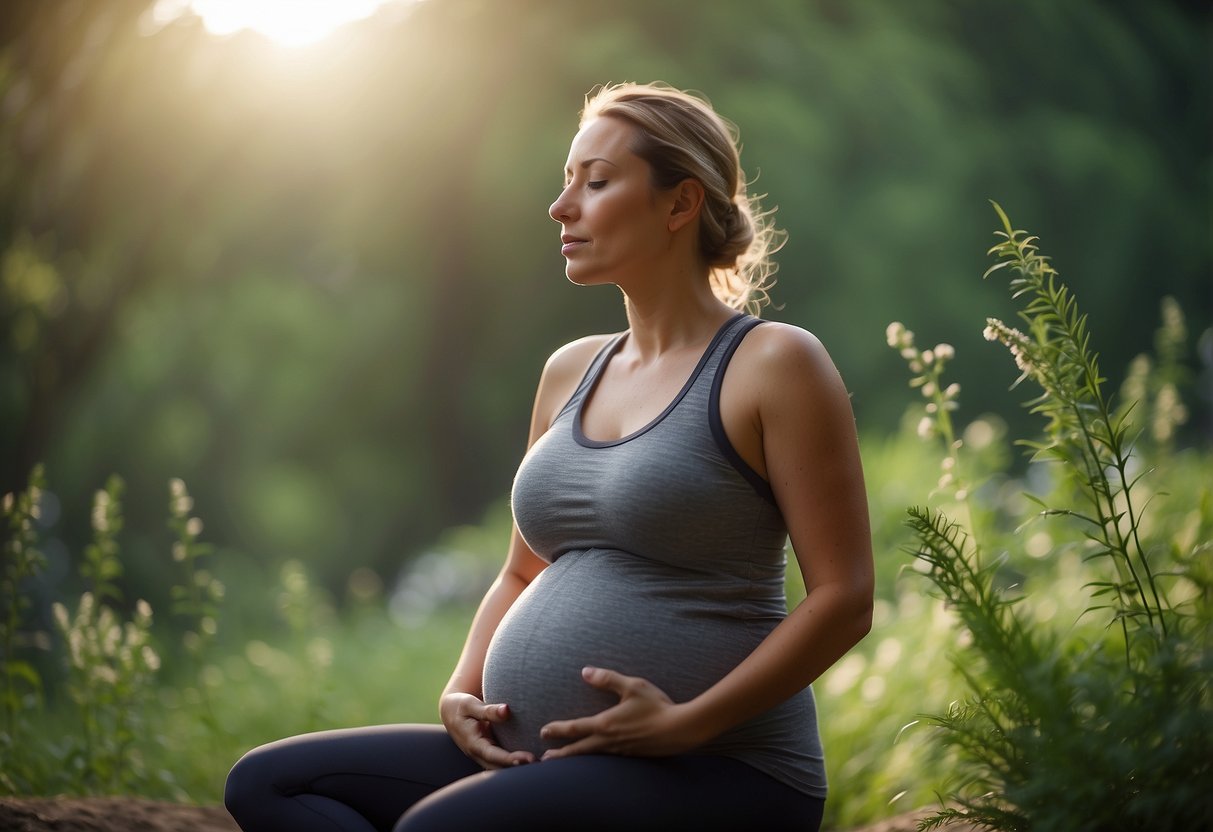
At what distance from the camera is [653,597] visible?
1.67 meters

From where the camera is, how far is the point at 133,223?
6879 millimetres

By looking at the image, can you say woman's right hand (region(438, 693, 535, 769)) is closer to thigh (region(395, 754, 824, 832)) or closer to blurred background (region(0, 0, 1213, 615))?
thigh (region(395, 754, 824, 832))

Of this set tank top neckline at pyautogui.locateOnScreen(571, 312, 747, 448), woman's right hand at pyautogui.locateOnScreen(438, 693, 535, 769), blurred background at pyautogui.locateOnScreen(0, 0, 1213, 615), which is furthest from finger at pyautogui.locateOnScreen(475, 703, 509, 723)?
blurred background at pyautogui.locateOnScreen(0, 0, 1213, 615)

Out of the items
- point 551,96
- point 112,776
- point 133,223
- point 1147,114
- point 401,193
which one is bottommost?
point 112,776

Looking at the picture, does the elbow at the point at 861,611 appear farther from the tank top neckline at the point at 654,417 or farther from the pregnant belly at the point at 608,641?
the tank top neckline at the point at 654,417

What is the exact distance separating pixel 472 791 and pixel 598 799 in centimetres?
18

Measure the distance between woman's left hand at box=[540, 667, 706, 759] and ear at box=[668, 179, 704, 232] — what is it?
2.63 ft

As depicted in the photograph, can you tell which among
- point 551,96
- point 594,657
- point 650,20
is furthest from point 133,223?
point 594,657

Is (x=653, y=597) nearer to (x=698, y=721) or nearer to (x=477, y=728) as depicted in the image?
(x=698, y=721)

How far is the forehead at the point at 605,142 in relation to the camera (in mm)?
1888

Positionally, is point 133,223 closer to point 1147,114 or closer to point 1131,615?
point 1131,615

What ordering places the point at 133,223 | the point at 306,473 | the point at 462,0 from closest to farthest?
the point at 133,223 < the point at 462,0 < the point at 306,473

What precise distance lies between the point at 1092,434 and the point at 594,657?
0.86 m

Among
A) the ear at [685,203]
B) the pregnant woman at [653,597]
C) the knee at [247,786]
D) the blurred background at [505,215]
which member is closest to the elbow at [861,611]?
the pregnant woman at [653,597]
